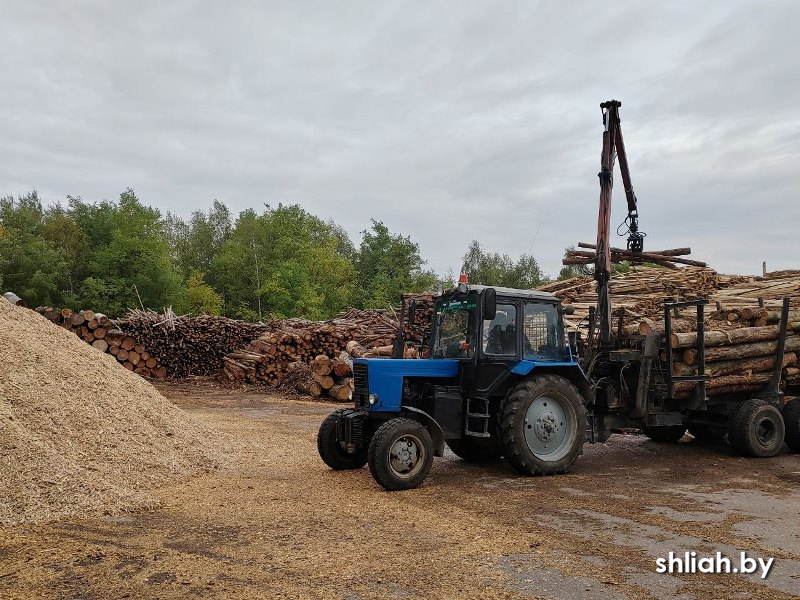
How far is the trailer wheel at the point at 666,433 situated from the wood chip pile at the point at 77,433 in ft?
23.2

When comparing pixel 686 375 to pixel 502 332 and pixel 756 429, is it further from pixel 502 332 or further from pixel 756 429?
pixel 502 332

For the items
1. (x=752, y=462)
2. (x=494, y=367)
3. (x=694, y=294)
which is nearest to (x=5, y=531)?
(x=494, y=367)

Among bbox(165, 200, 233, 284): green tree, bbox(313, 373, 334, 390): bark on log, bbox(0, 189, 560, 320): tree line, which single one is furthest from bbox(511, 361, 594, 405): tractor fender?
bbox(165, 200, 233, 284): green tree

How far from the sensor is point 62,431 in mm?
7402

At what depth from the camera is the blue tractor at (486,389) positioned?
8.00 meters

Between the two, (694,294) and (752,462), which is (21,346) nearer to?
(752,462)

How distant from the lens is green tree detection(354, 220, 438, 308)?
4925 cm

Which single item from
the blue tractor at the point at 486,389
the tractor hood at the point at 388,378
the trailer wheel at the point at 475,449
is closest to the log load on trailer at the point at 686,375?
the blue tractor at the point at 486,389

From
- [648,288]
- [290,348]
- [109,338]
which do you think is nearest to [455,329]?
[648,288]

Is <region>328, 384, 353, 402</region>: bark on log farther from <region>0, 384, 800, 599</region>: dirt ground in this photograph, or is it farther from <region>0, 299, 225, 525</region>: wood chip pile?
<region>0, 384, 800, 599</region>: dirt ground

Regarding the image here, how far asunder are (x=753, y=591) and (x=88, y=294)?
127 ft

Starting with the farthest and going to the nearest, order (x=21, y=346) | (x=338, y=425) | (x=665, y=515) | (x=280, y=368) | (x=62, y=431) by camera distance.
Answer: (x=280, y=368)
(x=21, y=346)
(x=338, y=425)
(x=62, y=431)
(x=665, y=515)

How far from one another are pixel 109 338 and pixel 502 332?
57.8 ft

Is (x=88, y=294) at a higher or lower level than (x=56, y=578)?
higher
